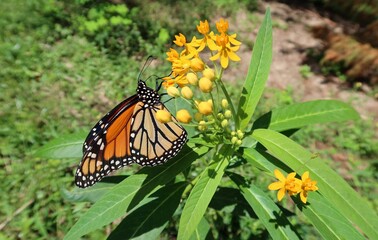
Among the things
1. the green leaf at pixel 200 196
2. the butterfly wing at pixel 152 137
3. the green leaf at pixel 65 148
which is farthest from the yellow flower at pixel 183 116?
the green leaf at pixel 65 148

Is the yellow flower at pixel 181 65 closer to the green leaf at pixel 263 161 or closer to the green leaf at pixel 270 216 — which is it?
the green leaf at pixel 263 161

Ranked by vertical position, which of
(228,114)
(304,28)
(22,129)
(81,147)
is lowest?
(22,129)

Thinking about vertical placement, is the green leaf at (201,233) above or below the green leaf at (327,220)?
below

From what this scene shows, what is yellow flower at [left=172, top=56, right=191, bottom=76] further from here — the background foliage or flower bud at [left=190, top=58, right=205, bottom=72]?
the background foliage

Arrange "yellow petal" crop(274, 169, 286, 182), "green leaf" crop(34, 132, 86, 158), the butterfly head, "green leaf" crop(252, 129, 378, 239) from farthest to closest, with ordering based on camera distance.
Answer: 1. "green leaf" crop(34, 132, 86, 158)
2. the butterfly head
3. "yellow petal" crop(274, 169, 286, 182)
4. "green leaf" crop(252, 129, 378, 239)

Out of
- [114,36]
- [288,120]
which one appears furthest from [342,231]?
[114,36]

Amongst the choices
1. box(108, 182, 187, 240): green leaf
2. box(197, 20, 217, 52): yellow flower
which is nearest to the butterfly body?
box(108, 182, 187, 240): green leaf

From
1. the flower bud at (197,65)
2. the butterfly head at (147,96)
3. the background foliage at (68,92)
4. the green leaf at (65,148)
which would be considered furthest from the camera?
the background foliage at (68,92)

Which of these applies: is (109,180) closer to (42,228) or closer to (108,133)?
(108,133)
